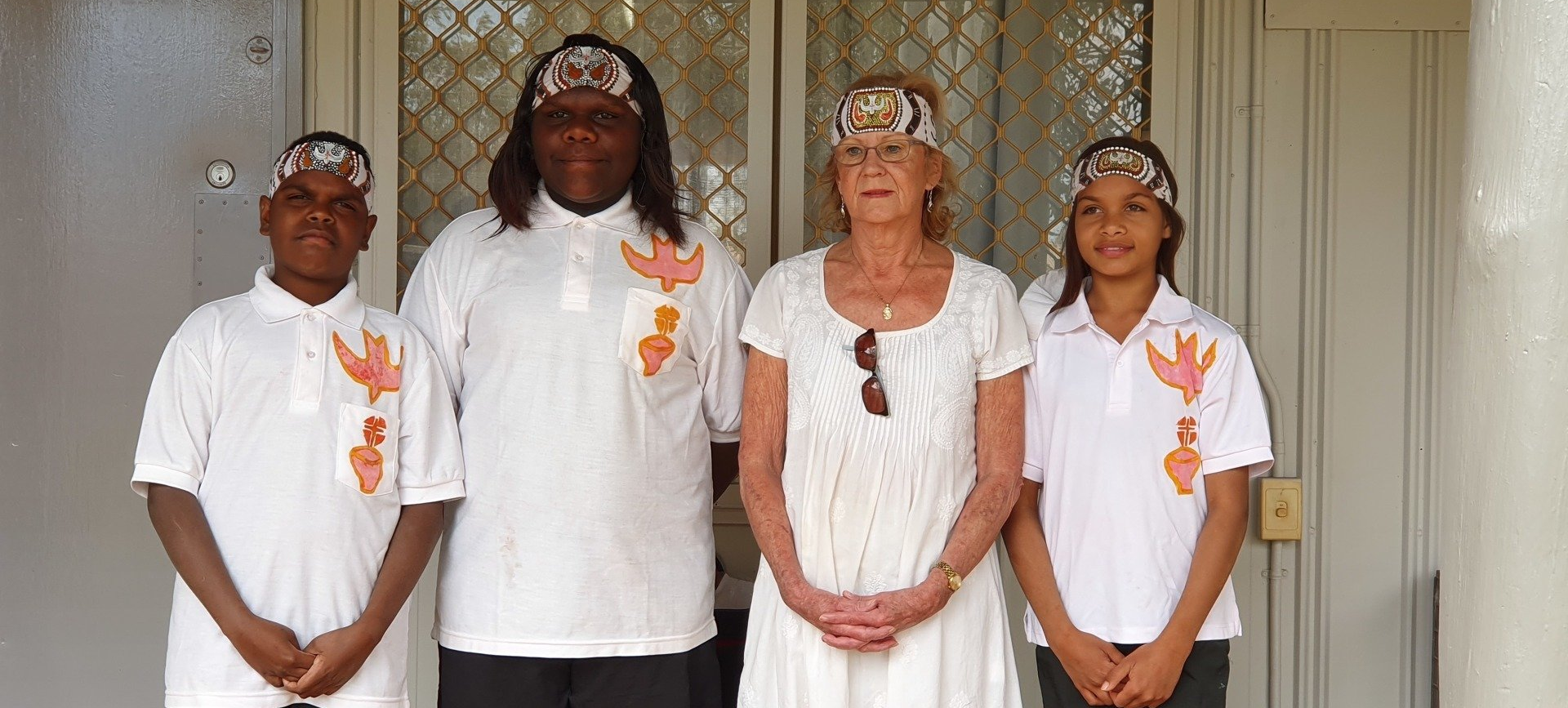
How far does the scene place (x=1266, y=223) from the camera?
145 inches

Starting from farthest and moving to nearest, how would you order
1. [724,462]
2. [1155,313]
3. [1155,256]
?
1. [724,462]
2. [1155,256]
3. [1155,313]

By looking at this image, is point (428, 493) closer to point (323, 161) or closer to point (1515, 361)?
point (323, 161)

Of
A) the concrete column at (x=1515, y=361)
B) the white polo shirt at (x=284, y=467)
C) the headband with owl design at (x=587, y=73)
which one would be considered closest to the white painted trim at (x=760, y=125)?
the headband with owl design at (x=587, y=73)

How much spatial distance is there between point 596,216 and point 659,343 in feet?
0.96

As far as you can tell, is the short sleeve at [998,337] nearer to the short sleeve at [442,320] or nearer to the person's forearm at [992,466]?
the person's forearm at [992,466]

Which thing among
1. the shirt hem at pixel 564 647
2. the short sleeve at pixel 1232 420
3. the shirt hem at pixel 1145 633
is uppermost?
the short sleeve at pixel 1232 420

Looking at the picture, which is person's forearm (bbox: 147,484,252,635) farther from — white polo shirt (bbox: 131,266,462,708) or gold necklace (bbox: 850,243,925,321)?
gold necklace (bbox: 850,243,925,321)

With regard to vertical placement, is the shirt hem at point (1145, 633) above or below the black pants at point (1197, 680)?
above

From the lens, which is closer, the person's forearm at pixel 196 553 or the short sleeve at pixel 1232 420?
the person's forearm at pixel 196 553

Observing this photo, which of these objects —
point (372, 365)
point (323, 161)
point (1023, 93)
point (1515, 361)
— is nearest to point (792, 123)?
point (1023, 93)

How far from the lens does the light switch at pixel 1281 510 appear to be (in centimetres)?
365

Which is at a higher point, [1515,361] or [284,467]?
[1515,361]

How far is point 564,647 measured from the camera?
259 centimetres

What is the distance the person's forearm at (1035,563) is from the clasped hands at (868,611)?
0.28m
